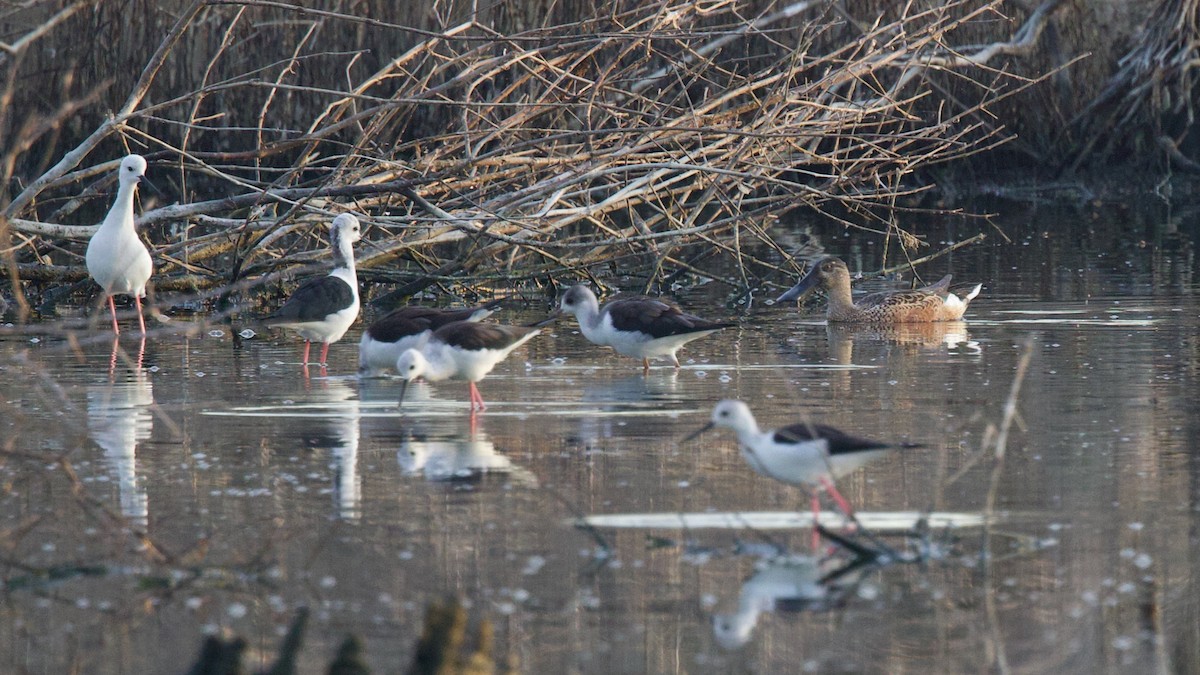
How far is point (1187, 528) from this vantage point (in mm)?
6168

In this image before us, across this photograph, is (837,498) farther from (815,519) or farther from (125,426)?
(125,426)

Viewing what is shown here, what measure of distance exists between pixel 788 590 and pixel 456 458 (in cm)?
253

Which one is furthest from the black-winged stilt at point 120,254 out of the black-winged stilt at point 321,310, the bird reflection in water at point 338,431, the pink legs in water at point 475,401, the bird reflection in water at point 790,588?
the bird reflection in water at point 790,588

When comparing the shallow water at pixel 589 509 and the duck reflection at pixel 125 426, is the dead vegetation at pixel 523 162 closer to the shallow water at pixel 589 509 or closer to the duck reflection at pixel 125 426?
the duck reflection at pixel 125 426

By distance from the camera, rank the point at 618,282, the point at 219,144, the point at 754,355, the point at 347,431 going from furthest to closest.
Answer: the point at 219,144
the point at 618,282
the point at 754,355
the point at 347,431

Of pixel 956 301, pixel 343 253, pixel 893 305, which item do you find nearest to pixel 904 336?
pixel 893 305

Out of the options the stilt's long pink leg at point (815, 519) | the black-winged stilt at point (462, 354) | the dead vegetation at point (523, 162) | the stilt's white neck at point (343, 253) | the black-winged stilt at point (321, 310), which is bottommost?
the stilt's long pink leg at point (815, 519)

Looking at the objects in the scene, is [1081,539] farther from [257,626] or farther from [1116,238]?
[1116,238]

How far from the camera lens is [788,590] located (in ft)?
17.9

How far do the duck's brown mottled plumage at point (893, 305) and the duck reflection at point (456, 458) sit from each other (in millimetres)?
5619

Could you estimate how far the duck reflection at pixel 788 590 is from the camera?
5098 mm

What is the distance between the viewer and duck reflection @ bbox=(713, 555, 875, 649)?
5098mm

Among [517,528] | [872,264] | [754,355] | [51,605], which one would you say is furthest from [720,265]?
[51,605]

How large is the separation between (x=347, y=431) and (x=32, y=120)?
10.00ft
